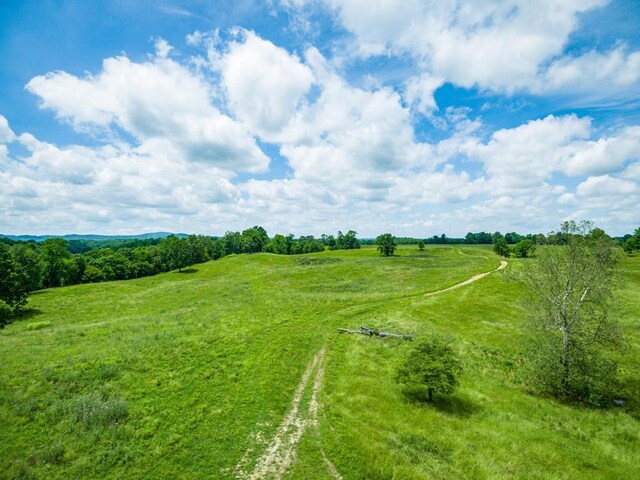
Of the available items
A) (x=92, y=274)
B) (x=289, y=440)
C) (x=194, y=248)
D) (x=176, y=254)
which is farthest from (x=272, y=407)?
(x=194, y=248)

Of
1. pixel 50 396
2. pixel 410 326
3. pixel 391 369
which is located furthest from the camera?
pixel 410 326

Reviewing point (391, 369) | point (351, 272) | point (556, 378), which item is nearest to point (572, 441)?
point (556, 378)

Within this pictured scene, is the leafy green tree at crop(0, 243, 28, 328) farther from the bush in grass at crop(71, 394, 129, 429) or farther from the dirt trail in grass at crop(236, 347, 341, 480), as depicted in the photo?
the dirt trail in grass at crop(236, 347, 341, 480)

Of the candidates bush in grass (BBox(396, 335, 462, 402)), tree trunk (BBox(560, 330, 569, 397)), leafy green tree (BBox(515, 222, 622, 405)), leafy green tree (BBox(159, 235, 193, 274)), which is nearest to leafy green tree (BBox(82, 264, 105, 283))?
leafy green tree (BBox(159, 235, 193, 274))

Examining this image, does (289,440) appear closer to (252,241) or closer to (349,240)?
(252,241)

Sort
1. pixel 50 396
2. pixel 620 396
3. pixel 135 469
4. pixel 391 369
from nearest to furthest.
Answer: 1. pixel 135 469
2. pixel 50 396
3. pixel 620 396
4. pixel 391 369

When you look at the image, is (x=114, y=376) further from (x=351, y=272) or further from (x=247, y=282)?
(x=351, y=272)
